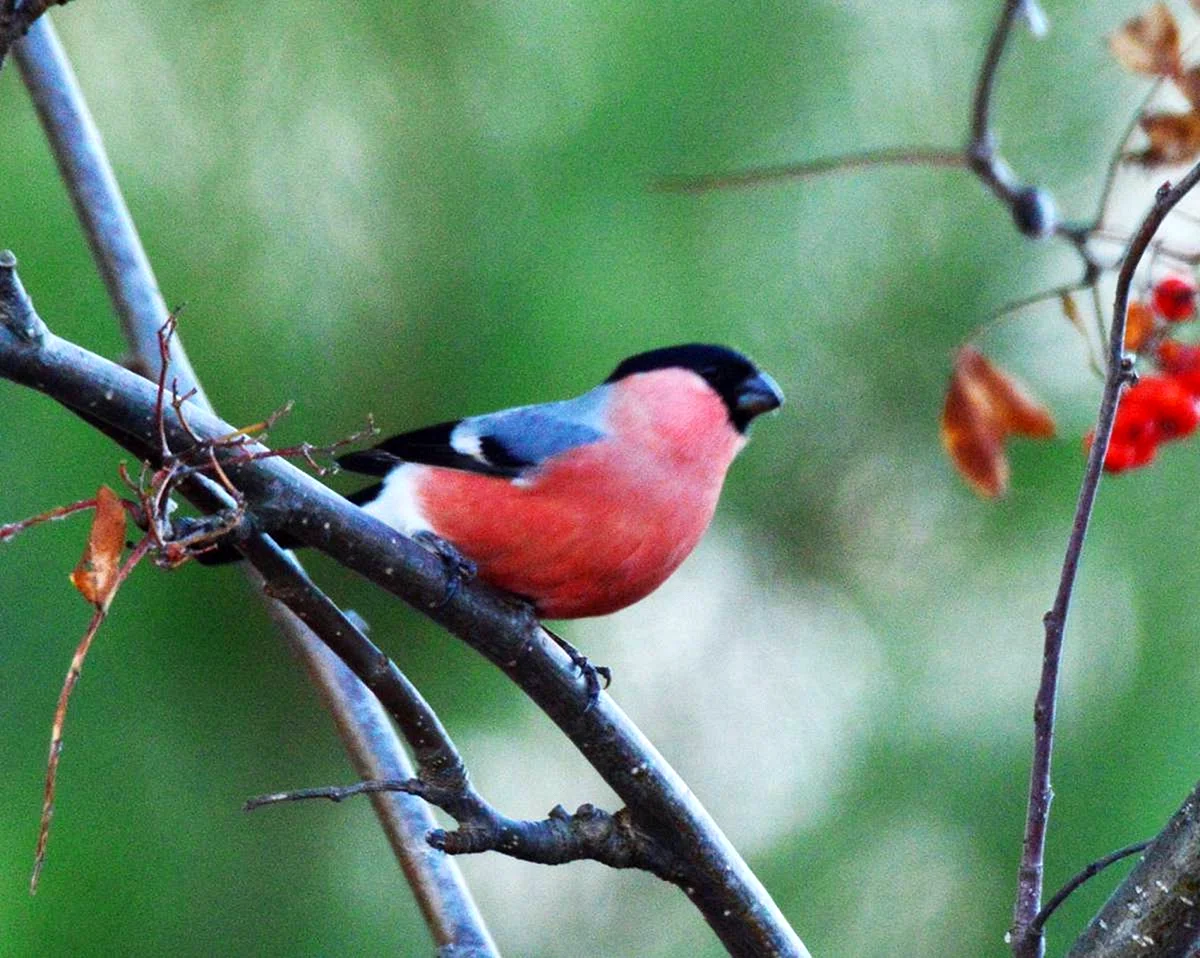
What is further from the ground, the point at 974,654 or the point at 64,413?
the point at 64,413

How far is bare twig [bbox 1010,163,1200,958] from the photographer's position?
0.95 m

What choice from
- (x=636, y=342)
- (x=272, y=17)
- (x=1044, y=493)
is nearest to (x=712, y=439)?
(x=636, y=342)

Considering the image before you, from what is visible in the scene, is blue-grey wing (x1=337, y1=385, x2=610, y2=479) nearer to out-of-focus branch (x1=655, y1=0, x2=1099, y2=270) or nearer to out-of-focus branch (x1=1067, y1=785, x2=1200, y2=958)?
out-of-focus branch (x1=655, y1=0, x2=1099, y2=270)

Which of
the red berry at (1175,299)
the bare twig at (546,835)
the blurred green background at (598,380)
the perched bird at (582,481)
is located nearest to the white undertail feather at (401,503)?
the perched bird at (582,481)

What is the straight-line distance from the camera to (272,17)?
6.25 ft

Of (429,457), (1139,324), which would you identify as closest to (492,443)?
(429,457)

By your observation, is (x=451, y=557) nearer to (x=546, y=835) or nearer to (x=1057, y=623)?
(x=546, y=835)

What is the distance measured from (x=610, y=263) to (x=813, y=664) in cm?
Result: 59

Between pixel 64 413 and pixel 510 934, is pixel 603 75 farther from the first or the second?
pixel 510 934

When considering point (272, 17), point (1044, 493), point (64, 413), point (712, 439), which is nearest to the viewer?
point (712, 439)

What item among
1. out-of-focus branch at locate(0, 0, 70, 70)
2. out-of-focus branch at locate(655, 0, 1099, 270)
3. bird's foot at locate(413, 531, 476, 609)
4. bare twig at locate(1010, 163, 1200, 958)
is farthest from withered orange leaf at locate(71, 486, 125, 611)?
out-of-focus branch at locate(655, 0, 1099, 270)

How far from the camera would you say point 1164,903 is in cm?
96

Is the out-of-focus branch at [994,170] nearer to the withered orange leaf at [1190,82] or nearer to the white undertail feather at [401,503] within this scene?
the withered orange leaf at [1190,82]

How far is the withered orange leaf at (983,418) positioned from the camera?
152 centimetres
